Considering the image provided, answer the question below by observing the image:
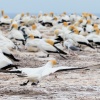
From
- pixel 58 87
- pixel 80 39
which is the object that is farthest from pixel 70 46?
pixel 58 87

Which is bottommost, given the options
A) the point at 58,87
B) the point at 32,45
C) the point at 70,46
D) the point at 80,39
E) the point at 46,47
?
the point at 70,46

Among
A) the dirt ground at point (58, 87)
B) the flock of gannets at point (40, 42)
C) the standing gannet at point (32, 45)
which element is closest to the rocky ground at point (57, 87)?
the dirt ground at point (58, 87)

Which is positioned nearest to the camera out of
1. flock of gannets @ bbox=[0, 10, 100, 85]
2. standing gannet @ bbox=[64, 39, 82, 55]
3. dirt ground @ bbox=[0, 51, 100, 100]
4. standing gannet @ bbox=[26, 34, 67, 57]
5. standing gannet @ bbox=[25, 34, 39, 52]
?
dirt ground @ bbox=[0, 51, 100, 100]

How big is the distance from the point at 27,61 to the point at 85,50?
4.13 m

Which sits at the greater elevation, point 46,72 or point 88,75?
point 46,72

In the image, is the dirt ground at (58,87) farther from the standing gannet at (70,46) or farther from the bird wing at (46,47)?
the standing gannet at (70,46)

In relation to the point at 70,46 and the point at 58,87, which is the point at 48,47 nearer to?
the point at 70,46

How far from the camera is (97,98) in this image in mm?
8422

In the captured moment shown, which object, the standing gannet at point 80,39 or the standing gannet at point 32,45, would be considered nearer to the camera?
the standing gannet at point 32,45

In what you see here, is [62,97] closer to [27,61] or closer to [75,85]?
[75,85]

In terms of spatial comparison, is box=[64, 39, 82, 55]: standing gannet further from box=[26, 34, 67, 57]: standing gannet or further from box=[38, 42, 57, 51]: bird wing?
box=[38, 42, 57, 51]: bird wing

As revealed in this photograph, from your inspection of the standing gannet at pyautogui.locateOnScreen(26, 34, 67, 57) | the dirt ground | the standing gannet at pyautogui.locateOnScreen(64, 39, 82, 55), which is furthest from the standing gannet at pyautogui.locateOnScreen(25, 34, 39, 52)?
the dirt ground

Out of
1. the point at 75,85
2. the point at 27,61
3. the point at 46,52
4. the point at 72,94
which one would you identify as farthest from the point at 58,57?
the point at 72,94

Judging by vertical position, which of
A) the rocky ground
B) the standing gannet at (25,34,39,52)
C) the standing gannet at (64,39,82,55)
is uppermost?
the rocky ground
